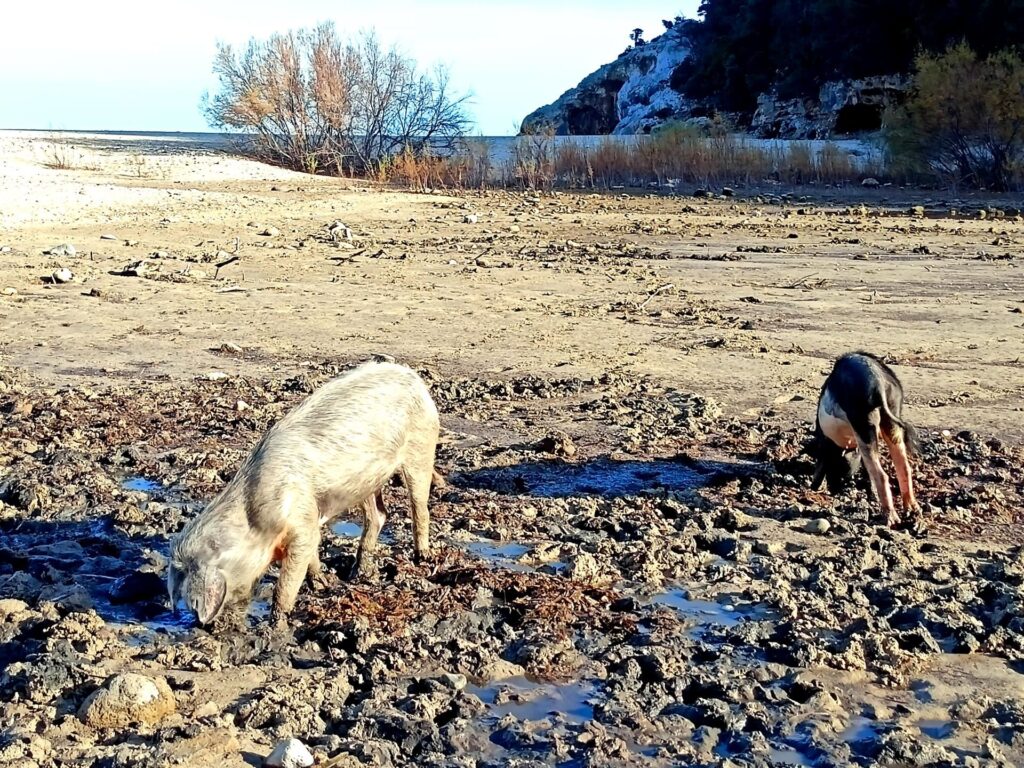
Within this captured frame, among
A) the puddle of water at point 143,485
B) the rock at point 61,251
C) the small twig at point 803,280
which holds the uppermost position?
the rock at point 61,251

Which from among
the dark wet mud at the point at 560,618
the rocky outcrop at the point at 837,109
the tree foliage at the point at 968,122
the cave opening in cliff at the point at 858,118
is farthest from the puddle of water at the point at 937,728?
the cave opening in cliff at the point at 858,118

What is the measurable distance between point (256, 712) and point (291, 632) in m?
0.80

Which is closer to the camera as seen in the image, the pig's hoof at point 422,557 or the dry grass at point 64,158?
the pig's hoof at point 422,557

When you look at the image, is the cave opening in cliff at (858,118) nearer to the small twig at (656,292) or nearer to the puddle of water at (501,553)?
the small twig at (656,292)

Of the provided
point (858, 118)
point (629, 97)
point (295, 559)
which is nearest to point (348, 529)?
point (295, 559)

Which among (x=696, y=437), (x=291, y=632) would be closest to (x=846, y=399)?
(x=696, y=437)

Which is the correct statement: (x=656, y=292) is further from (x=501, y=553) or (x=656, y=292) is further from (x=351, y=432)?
→ (x=351, y=432)

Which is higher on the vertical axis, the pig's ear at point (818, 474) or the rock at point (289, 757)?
the pig's ear at point (818, 474)

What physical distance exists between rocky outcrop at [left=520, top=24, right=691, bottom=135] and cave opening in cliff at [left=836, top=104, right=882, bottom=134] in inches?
409

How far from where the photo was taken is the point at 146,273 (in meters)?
15.1

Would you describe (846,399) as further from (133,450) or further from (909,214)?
(909,214)

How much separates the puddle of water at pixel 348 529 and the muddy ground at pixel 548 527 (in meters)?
0.05

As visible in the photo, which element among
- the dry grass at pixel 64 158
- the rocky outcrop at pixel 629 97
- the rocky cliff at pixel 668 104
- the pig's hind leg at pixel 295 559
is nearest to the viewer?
the pig's hind leg at pixel 295 559

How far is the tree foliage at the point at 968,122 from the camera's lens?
2795 cm
